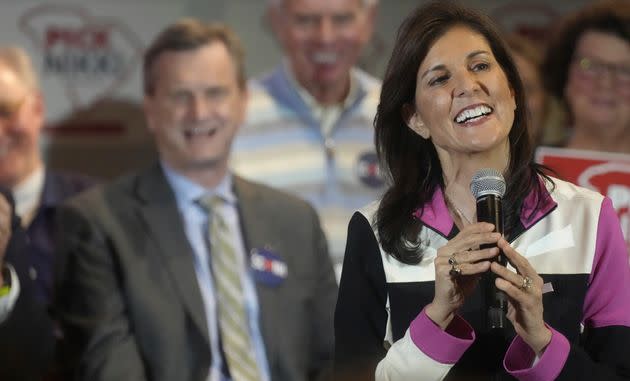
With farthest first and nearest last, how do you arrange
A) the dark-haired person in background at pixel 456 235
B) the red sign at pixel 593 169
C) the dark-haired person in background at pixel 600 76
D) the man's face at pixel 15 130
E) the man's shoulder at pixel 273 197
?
the man's face at pixel 15 130 → the dark-haired person in background at pixel 600 76 → the man's shoulder at pixel 273 197 → the red sign at pixel 593 169 → the dark-haired person in background at pixel 456 235

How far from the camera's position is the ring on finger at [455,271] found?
145cm

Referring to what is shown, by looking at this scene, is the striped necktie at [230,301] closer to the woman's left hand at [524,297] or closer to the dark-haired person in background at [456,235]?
the dark-haired person in background at [456,235]

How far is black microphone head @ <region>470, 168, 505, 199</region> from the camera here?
150cm

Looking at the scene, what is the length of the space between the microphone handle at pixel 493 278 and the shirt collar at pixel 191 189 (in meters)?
1.21

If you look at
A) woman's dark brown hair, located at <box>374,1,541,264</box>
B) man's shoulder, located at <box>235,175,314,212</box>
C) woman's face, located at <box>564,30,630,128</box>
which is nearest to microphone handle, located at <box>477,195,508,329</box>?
woman's dark brown hair, located at <box>374,1,541,264</box>

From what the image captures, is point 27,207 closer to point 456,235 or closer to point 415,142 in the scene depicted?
point 415,142

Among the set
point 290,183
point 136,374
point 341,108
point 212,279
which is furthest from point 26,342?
point 341,108

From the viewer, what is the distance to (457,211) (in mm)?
1632

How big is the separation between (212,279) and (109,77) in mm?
1450

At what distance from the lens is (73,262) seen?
2.62m

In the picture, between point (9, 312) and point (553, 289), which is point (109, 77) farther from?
point (553, 289)

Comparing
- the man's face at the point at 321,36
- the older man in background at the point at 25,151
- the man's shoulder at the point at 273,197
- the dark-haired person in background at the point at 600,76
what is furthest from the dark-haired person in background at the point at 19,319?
the dark-haired person in background at the point at 600,76

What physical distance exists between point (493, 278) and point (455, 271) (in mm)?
50

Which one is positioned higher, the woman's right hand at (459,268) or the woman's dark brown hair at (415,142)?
the woman's dark brown hair at (415,142)
